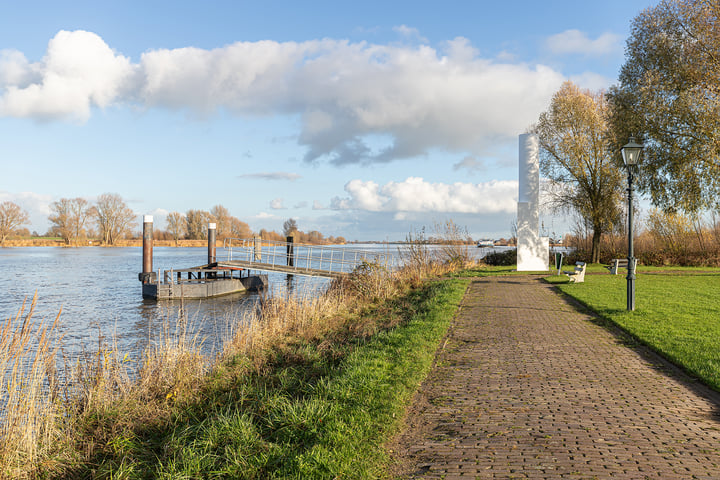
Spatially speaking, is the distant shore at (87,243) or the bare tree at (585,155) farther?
the distant shore at (87,243)

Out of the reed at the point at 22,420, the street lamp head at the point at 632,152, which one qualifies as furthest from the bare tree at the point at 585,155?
the reed at the point at 22,420

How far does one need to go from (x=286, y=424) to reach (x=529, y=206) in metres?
21.3

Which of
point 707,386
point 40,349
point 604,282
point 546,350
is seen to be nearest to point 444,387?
point 546,350

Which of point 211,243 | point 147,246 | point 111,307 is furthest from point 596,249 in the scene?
point 111,307

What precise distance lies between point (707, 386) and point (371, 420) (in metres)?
4.35

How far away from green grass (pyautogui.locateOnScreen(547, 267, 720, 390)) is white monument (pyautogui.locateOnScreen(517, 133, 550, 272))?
15.6 feet

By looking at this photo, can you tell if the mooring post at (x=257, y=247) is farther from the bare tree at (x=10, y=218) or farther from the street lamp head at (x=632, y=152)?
the bare tree at (x=10, y=218)

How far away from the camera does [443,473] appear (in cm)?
358

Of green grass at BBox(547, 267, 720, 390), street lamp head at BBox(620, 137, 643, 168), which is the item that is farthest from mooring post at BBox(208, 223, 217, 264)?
street lamp head at BBox(620, 137, 643, 168)

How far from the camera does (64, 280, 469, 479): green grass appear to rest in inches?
149

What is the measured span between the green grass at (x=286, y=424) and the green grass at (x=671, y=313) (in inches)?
147

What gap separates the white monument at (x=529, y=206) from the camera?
76.6 ft

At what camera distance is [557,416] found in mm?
4723

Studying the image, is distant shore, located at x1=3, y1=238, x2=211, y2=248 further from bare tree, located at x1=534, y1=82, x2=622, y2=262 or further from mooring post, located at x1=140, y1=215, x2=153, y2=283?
bare tree, located at x1=534, y1=82, x2=622, y2=262
